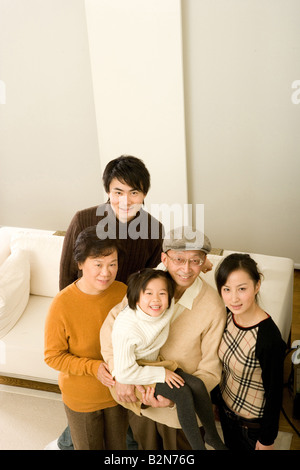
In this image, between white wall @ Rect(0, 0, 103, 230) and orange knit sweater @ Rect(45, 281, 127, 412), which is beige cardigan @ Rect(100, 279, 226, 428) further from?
white wall @ Rect(0, 0, 103, 230)

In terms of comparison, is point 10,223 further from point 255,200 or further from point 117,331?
point 117,331

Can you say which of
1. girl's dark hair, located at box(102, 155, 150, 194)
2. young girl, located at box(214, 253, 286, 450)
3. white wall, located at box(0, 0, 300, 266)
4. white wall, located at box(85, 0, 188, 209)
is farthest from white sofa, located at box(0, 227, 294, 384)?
white wall, located at box(85, 0, 188, 209)

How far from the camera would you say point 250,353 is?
148cm

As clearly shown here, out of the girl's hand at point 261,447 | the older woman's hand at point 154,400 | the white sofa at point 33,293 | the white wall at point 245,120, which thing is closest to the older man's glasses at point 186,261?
the older woman's hand at point 154,400

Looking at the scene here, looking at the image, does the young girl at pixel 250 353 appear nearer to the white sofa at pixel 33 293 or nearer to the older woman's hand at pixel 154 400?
the older woman's hand at pixel 154 400

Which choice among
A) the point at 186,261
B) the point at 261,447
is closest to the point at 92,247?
the point at 186,261

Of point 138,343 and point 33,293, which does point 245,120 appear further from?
point 138,343

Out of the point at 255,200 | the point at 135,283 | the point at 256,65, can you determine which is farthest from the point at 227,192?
the point at 135,283

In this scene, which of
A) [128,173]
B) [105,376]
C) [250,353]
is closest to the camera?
[250,353]

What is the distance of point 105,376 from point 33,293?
4.40 ft

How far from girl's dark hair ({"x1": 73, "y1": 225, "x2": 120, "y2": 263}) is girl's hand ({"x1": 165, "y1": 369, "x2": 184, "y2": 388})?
45cm

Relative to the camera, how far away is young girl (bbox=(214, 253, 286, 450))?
1459 mm

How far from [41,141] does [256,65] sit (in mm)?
1787
